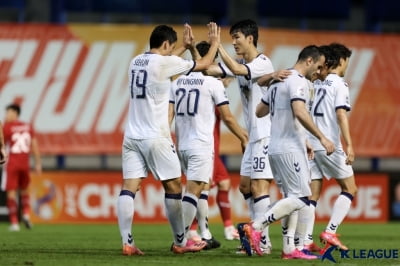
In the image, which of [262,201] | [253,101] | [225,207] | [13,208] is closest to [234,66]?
[253,101]

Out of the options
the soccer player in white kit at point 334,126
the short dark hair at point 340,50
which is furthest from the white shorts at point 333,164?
the short dark hair at point 340,50

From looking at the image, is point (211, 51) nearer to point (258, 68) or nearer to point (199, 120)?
point (258, 68)

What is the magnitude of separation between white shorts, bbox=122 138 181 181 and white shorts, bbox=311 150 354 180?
7.43 feet

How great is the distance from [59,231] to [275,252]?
669 cm

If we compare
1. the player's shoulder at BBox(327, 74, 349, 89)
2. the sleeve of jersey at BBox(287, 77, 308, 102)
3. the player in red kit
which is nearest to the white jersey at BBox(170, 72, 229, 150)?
the player's shoulder at BBox(327, 74, 349, 89)

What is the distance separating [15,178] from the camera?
21.3 meters

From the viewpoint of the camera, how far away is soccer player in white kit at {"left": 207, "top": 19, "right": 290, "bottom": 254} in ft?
43.2

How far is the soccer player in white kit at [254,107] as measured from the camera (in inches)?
518

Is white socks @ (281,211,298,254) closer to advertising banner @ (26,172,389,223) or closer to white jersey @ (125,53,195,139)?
white jersey @ (125,53,195,139)

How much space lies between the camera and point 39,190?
2325 cm

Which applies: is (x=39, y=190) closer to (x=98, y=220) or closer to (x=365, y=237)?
(x=98, y=220)

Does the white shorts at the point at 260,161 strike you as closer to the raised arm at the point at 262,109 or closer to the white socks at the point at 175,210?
the raised arm at the point at 262,109

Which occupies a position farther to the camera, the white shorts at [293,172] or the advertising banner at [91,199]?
the advertising banner at [91,199]

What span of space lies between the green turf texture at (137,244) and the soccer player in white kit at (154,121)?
2.07 ft
